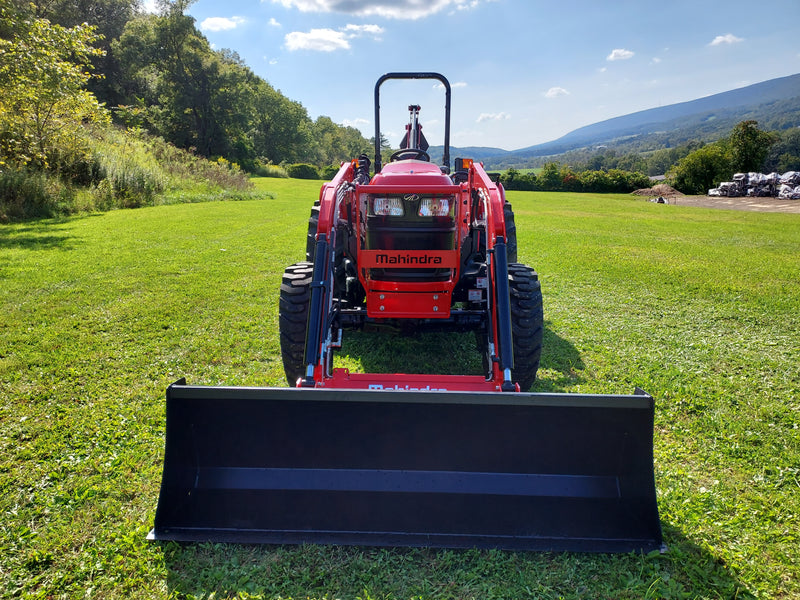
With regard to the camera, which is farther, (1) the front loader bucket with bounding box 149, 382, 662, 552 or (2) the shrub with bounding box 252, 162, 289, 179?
(2) the shrub with bounding box 252, 162, 289, 179

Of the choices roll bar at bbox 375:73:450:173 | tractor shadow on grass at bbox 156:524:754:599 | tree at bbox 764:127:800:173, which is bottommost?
tractor shadow on grass at bbox 156:524:754:599

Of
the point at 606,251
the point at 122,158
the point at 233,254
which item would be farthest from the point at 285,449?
the point at 122,158

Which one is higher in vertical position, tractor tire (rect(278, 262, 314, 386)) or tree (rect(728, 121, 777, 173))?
tree (rect(728, 121, 777, 173))

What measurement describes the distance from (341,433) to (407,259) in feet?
4.98

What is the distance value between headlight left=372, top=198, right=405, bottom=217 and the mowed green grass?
1.51 meters

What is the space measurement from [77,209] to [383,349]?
13.5 m

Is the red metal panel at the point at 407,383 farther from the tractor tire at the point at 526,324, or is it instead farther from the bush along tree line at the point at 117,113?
the bush along tree line at the point at 117,113

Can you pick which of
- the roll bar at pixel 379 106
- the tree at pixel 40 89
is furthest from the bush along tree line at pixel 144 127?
the roll bar at pixel 379 106

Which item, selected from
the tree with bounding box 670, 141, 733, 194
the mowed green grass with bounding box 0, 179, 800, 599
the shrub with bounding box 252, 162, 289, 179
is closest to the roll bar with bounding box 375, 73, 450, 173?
the mowed green grass with bounding box 0, 179, 800, 599

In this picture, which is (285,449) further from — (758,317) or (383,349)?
(758,317)

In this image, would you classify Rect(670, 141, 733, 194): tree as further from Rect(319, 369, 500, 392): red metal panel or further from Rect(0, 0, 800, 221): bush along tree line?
Rect(319, 369, 500, 392): red metal panel

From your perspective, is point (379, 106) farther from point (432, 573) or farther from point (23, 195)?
point (23, 195)

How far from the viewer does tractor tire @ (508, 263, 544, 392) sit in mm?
3559

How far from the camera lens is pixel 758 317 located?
589 cm
